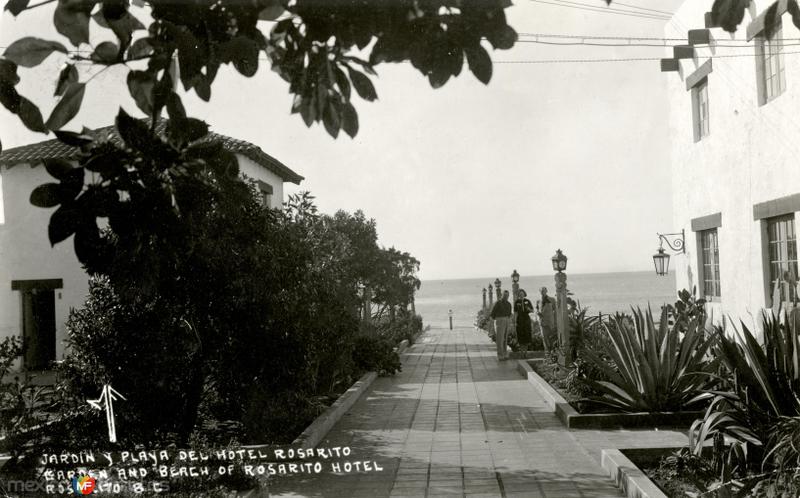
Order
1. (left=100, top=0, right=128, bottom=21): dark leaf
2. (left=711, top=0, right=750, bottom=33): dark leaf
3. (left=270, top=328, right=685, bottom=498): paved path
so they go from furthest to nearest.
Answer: (left=270, top=328, right=685, bottom=498): paved path
(left=711, top=0, right=750, bottom=33): dark leaf
(left=100, top=0, right=128, bottom=21): dark leaf

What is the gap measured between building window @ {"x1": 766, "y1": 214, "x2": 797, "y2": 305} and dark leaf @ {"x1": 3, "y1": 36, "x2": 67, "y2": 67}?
366 inches

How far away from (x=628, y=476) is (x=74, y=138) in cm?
466

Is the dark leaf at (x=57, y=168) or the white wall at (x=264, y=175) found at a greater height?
the white wall at (x=264, y=175)

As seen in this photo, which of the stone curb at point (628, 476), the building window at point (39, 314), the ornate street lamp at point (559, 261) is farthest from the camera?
the building window at point (39, 314)

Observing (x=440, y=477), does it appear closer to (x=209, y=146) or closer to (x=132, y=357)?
(x=132, y=357)

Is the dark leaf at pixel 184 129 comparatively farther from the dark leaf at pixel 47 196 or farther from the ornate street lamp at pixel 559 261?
the ornate street lamp at pixel 559 261

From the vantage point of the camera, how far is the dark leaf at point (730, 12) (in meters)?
2.46

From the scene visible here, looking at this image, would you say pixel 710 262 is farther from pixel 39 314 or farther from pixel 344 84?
pixel 39 314

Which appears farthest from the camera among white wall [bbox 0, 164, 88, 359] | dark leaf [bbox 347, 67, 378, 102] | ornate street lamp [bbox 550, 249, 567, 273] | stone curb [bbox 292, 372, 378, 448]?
white wall [bbox 0, 164, 88, 359]

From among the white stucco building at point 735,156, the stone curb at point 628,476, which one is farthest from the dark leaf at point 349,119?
the white stucco building at point 735,156

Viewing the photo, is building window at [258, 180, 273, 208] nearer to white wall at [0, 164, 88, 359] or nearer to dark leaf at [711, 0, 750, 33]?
white wall at [0, 164, 88, 359]

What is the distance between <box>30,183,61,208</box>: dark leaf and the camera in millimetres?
1886

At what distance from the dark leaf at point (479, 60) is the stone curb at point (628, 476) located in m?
3.78

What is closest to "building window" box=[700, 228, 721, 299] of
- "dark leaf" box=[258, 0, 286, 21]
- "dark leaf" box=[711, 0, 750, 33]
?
"dark leaf" box=[711, 0, 750, 33]
